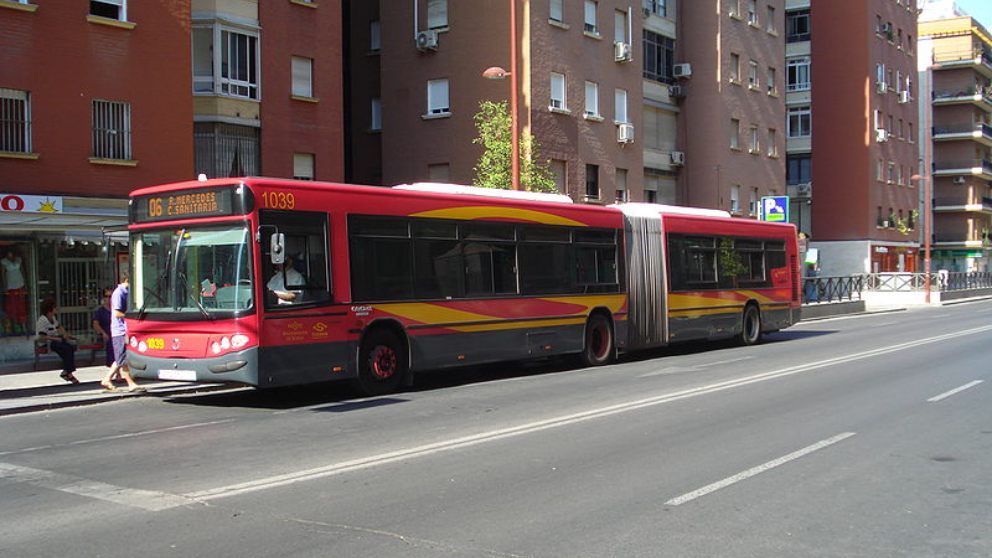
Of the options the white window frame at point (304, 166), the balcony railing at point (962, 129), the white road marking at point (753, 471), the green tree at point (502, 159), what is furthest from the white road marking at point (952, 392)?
the balcony railing at point (962, 129)

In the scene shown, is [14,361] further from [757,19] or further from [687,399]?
[757,19]

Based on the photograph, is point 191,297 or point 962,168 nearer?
point 191,297

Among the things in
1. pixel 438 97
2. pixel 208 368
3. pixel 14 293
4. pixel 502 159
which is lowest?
pixel 208 368

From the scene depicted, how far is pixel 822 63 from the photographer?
61.0 m

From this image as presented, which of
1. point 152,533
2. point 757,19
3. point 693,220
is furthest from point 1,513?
point 757,19

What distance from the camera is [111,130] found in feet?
67.5

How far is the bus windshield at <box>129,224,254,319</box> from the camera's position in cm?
1206

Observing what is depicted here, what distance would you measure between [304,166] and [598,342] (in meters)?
11.6

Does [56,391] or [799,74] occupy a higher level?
[799,74]

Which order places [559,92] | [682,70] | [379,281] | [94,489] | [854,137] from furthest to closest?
[854,137] → [682,70] → [559,92] → [379,281] → [94,489]

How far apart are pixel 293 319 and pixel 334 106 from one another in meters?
15.5

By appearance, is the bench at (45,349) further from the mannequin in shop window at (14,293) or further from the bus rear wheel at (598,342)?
the bus rear wheel at (598,342)

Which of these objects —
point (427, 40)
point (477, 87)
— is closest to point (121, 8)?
point (427, 40)

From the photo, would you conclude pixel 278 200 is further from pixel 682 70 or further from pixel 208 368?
pixel 682 70
